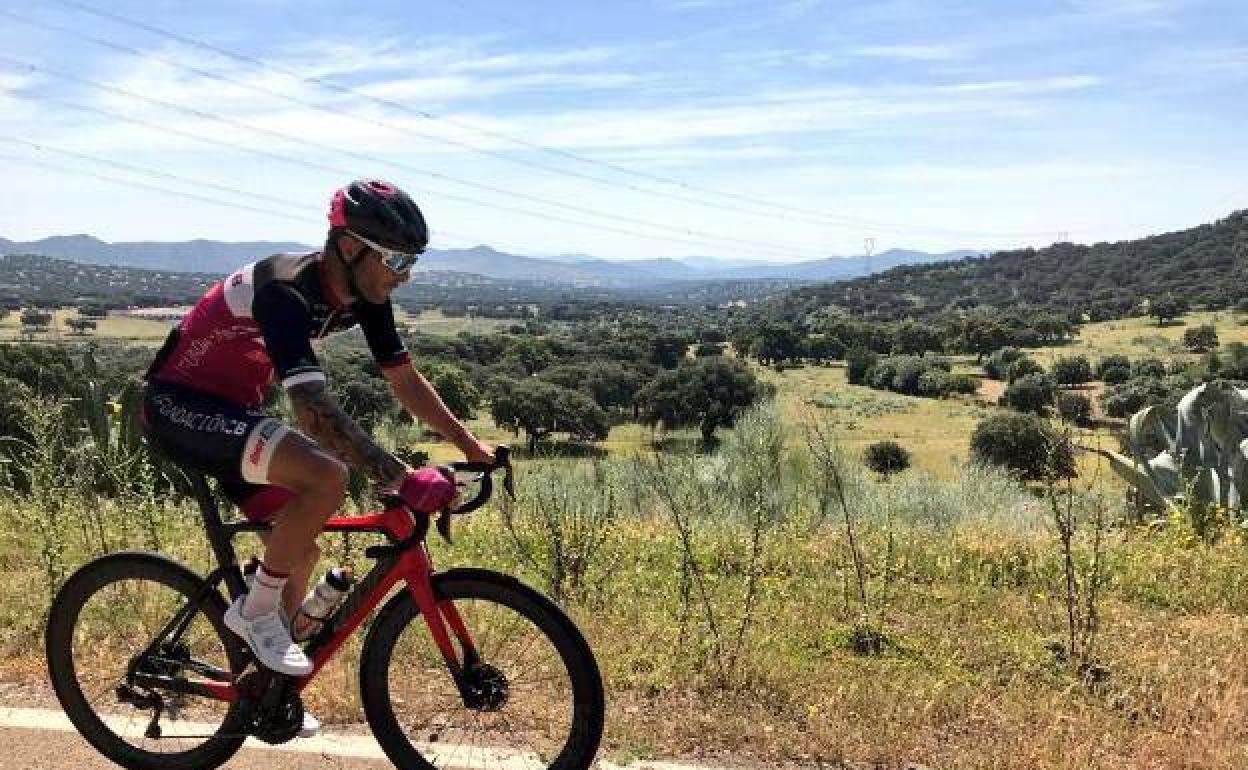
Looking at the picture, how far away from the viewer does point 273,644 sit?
3371 millimetres

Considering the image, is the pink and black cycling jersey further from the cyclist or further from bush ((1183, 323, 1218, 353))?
bush ((1183, 323, 1218, 353))

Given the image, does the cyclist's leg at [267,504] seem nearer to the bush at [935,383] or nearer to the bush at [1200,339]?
the bush at [935,383]

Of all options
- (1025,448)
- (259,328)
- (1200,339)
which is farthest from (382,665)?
(1200,339)

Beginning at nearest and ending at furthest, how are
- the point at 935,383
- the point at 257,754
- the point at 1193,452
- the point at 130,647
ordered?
1. the point at 257,754
2. the point at 130,647
3. the point at 1193,452
4. the point at 935,383

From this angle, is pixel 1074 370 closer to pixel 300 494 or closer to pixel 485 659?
pixel 485 659

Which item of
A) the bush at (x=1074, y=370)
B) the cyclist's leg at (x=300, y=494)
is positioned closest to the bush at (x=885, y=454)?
the bush at (x=1074, y=370)

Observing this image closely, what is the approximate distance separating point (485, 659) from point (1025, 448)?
33.4 meters

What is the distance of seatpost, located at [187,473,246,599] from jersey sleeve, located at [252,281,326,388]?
835 mm

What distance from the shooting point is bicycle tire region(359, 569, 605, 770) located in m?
3.40

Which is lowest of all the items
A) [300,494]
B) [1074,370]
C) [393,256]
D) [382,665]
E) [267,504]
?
[1074,370]

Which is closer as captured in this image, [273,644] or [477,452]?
[273,644]

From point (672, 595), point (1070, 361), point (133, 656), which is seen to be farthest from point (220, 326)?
point (1070, 361)

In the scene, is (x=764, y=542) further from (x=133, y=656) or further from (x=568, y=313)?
(x=568, y=313)

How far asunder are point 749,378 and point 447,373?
19.0 m
